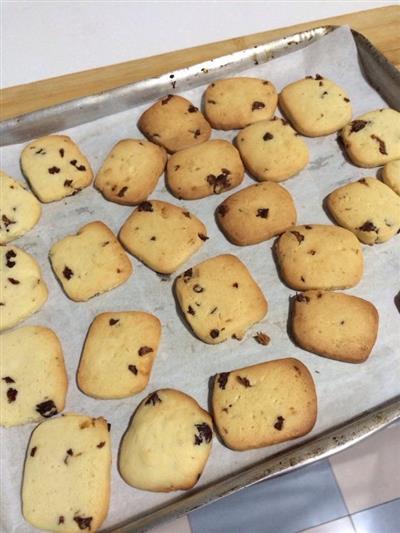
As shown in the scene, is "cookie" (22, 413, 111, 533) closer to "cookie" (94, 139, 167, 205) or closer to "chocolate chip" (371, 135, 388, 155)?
"cookie" (94, 139, 167, 205)

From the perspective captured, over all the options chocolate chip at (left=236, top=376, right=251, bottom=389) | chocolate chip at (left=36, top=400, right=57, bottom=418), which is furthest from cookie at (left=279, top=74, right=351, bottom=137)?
chocolate chip at (left=36, top=400, right=57, bottom=418)

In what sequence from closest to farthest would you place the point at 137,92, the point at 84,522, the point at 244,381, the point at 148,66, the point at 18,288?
the point at 84,522
the point at 244,381
the point at 18,288
the point at 137,92
the point at 148,66

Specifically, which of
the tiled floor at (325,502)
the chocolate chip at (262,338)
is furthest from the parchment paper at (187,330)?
the tiled floor at (325,502)

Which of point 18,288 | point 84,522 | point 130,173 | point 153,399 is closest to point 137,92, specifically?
point 130,173

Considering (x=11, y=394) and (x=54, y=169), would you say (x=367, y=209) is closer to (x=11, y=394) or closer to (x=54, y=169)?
(x=54, y=169)

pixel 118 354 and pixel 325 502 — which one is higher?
pixel 118 354
